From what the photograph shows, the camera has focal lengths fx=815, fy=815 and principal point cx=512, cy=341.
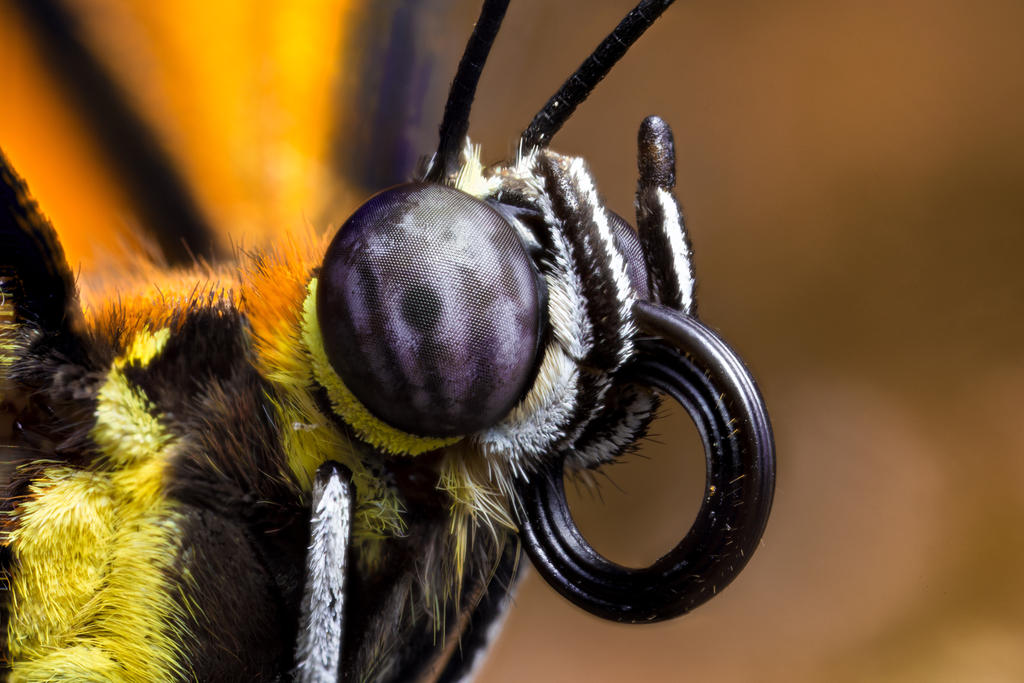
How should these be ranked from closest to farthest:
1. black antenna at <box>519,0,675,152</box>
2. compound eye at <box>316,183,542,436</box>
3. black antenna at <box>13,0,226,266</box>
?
1. compound eye at <box>316,183,542,436</box>
2. black antenna at <box>519,0,675,152</box>
3. black antenna at <box>13,0,226,266</box>

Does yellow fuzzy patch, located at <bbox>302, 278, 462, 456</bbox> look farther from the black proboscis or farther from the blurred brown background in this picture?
the blurred brown background

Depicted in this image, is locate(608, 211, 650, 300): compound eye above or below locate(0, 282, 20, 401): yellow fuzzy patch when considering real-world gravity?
above

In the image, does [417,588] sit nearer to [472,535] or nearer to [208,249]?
[472,535]

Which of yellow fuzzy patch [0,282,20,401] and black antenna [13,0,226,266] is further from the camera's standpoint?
black antenna [13,0,226,266]

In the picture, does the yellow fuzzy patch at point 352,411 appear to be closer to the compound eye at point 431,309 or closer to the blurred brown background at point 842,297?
the compound eye at point 431,309

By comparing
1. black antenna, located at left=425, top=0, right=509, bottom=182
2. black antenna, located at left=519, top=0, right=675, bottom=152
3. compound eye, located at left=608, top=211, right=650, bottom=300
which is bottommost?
compound eye, located at left=608, top=211, right=650, bottom=300

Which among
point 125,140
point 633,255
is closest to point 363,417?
point 633,255

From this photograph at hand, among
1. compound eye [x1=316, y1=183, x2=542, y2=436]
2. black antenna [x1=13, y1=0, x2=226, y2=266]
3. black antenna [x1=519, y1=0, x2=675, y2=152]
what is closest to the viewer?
compound eye [x1=316, y1=183, x2=542, y2=436]

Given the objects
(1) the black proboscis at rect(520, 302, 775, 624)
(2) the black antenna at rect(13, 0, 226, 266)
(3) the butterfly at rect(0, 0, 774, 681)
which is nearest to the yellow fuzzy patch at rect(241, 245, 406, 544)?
(3) the butterfly at rect(0, 0, 774, 681)
